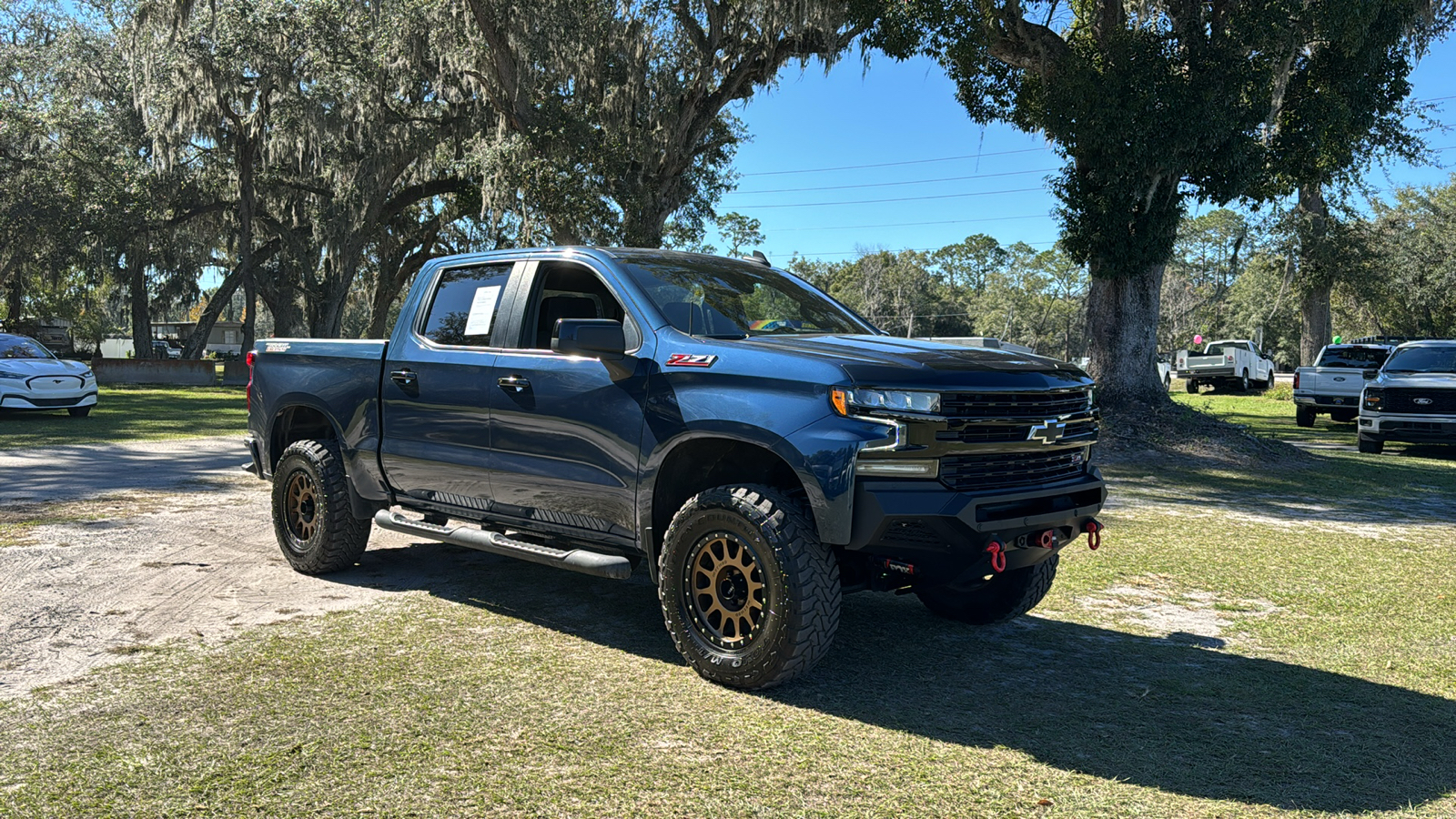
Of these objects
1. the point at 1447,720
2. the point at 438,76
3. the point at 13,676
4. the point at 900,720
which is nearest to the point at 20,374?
the point at 438,76

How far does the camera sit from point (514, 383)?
531 centimetres

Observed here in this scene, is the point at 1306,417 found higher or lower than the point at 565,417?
lower

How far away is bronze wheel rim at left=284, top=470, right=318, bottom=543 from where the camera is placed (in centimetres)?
658

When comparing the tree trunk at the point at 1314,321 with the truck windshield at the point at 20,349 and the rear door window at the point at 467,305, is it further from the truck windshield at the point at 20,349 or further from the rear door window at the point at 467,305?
the truck windshield at the point at 20,349

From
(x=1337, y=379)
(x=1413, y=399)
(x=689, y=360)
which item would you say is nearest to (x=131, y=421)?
(x=689, y=360)

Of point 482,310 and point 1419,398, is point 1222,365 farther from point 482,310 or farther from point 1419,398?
point 482,310

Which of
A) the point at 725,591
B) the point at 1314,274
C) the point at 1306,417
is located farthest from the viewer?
the point at 1314,274

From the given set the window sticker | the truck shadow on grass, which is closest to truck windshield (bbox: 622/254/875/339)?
the window sticker

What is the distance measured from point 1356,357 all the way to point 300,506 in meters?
21.4

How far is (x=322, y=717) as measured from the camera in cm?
403

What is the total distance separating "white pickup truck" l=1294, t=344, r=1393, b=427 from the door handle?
67.3 ft

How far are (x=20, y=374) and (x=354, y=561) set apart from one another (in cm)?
1455

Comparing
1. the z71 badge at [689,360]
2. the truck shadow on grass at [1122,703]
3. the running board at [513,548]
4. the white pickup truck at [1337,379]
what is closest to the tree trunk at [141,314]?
the white pickup truck at [1337,379]

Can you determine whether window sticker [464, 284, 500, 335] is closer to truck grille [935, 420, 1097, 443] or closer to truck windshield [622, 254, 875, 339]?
truck windshield [622, 254, 875, 339]
